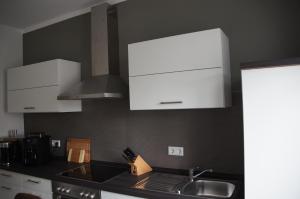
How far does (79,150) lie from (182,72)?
67.1 inches

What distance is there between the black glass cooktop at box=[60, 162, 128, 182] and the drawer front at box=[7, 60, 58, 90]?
1.00 m

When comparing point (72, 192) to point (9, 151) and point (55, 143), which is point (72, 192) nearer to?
point (55, 143)

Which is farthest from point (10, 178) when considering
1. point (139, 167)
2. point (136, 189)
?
point (136, 189)

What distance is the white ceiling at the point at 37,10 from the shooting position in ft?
8.45

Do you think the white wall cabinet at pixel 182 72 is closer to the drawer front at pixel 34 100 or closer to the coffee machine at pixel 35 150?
the drawer front at pixel 34 100

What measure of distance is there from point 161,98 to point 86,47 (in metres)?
1.41

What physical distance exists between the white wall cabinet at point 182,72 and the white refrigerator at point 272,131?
0.39 metres

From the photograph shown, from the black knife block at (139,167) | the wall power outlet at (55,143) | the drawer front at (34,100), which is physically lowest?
the black knife block at (139,167)

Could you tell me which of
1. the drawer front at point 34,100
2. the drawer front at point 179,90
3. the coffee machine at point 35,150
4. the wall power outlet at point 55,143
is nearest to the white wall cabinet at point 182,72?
the drawer front at point 179,90

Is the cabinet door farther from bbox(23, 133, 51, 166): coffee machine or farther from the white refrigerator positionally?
bbox(23, 133, 51, 166): coffee machine

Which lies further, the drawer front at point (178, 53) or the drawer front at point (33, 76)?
the drawer front at point (33, 76)

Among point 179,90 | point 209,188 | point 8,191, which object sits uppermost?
point 179,90

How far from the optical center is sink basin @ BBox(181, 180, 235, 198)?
182 centimetres

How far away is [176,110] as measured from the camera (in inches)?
85.4
